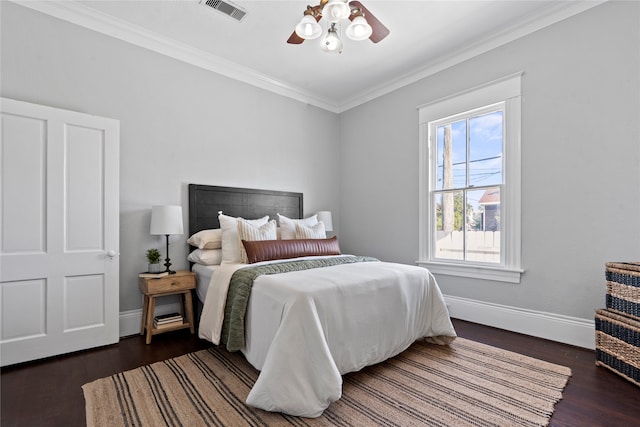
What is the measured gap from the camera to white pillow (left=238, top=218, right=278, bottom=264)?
304 cm

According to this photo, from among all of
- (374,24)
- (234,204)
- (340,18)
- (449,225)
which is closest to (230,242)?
(234,204)

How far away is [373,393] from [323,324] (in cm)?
54

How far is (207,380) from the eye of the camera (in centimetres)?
209

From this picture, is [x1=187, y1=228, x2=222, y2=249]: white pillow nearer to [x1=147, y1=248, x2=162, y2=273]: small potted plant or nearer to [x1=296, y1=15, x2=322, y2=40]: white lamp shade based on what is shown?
[x1=147, y1=248, x2=162, y2=273]: small potted plant

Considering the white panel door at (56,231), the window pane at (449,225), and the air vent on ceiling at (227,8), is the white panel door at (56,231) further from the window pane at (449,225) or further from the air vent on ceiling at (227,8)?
the window pane at (449,225)

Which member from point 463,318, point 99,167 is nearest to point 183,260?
point 99,167

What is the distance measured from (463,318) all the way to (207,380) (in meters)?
2.75

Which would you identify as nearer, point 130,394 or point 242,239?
point 130,394

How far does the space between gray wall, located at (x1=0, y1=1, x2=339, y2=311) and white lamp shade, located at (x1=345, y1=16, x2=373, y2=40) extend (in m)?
2.19

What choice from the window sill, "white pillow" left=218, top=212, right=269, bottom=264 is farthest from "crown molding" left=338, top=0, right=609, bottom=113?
"white pillow" left=218, top=212, right=269, bottom=264

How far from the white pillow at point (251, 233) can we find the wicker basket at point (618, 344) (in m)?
2.83

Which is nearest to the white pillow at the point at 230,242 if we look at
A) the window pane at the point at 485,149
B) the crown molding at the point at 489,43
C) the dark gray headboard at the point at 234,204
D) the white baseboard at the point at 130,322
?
the dark gray headboard at the point at 234,204

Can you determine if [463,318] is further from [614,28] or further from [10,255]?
[10,255]

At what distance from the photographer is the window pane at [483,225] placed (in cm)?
329
